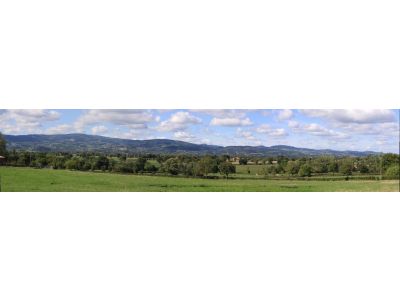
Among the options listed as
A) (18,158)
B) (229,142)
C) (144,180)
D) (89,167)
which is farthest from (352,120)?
(18,158)

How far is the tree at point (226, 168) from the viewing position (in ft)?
50.9

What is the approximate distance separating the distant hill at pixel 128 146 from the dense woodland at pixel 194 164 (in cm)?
13

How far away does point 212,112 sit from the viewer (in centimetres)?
1506

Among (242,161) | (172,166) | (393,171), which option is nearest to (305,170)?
(242,161)

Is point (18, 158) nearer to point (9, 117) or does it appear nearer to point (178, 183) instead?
point (9, 117)

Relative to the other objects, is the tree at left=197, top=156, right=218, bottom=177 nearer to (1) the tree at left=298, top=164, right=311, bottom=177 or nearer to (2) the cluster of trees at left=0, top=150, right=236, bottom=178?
(2) the cluster of trees at left=0, top=150, right=236, bottom=178

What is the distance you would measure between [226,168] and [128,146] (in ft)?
8.14

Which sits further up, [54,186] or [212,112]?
[212,112]

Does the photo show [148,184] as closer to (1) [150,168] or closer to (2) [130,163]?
(1) [150,168]

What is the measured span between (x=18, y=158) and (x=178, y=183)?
158 inches

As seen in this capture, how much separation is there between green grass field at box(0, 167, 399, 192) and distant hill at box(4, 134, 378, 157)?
0.64 m

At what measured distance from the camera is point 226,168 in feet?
51.0

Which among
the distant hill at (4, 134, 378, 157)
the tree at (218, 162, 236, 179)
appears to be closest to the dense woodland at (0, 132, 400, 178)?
the tree at (218, 162, 236, 179)

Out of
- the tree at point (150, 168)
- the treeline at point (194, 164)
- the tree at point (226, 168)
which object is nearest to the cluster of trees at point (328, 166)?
the treeline at point (194, 164)
